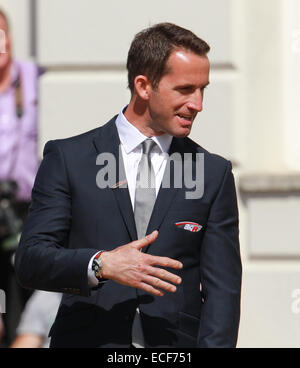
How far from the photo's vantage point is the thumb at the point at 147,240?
3.33 meters

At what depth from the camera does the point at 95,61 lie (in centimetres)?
640

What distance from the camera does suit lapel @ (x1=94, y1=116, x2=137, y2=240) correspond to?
3.57 m

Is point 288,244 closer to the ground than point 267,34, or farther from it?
closer to the ground

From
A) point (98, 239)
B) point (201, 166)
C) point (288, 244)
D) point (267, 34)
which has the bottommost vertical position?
point (288, 244)

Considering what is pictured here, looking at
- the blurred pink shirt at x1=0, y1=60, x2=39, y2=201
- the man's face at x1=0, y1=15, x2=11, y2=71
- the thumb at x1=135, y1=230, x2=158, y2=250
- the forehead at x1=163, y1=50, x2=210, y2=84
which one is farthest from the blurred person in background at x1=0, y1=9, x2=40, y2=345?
the thumb at x1=135, y1=230, x2=158, y2=250

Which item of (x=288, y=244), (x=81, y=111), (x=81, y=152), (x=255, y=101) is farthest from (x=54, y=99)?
(x=81, y=152)

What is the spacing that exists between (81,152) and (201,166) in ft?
1.52

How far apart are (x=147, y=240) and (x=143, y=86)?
2.18ft

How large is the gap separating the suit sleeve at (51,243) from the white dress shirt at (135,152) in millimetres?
239

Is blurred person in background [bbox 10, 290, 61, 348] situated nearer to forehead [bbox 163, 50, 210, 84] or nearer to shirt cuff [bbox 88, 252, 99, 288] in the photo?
shirt cuff [bbox 88, 252, 99, 288]

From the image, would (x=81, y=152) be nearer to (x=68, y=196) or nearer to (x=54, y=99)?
(x=68, y=196)

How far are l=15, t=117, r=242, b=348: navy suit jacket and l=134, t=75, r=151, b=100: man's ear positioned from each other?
0.70 ft
